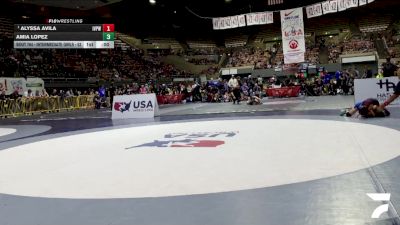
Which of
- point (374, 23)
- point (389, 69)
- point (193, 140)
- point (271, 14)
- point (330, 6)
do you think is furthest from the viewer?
point (374, 23)

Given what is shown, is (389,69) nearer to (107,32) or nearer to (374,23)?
(107,32)

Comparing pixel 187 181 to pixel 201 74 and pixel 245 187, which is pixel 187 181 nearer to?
pixel 245 187

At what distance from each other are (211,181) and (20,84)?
928 inches

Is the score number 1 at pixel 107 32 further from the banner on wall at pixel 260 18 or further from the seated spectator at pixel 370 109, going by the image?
the seated spectator at pixel 370 109

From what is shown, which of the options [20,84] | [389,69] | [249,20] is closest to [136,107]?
[389,69]

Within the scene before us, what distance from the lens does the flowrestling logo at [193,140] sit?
17.7 feet

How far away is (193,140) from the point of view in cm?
585

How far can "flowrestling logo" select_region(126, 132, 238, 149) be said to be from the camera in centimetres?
541

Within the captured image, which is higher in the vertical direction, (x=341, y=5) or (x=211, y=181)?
(x=341, y=5)

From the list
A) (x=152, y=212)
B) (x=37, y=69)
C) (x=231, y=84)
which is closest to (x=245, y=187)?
(x=152, y=212)

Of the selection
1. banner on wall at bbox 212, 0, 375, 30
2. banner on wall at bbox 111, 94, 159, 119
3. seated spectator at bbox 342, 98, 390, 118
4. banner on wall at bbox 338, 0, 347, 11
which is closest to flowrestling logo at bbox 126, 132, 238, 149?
seated spectator at bbox 342, 98, 390, 118

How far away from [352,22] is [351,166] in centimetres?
4034
